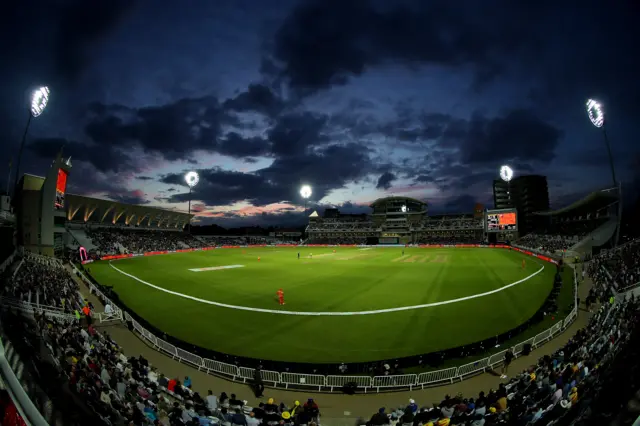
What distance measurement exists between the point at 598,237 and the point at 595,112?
21256 millimetres

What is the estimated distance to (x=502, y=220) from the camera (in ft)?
245

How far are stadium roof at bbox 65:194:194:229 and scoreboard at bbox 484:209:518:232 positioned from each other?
297ft

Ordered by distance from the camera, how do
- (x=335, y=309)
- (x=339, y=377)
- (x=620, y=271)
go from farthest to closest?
1. (x=620, y=271)
2. (x=335, y=309)
3. (x=339, y=377)

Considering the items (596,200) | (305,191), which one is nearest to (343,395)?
(596,200)

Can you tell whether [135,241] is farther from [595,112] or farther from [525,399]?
[595,112]

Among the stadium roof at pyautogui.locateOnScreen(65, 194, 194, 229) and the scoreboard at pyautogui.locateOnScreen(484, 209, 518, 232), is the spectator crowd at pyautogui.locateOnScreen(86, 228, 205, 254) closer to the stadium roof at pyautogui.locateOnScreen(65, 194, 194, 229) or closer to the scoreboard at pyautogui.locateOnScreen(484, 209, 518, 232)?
the stadium roof at pyautogui.locateOnScreen(65, 194, 194, 229)

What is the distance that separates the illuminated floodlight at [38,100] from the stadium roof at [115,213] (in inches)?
1273

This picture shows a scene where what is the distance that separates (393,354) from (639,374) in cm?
1394

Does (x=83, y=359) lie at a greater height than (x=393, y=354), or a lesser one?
greater

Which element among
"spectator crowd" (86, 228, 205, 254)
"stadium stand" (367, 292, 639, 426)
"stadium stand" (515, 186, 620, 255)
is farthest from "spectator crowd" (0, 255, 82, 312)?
"stadium stand" (515, 186, 620, 255)

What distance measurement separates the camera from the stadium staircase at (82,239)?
58.5m

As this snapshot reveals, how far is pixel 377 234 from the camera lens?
418ft

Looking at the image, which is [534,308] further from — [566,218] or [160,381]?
[566,218]

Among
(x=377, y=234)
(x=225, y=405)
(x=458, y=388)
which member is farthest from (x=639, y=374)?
(x=377, y=234)
